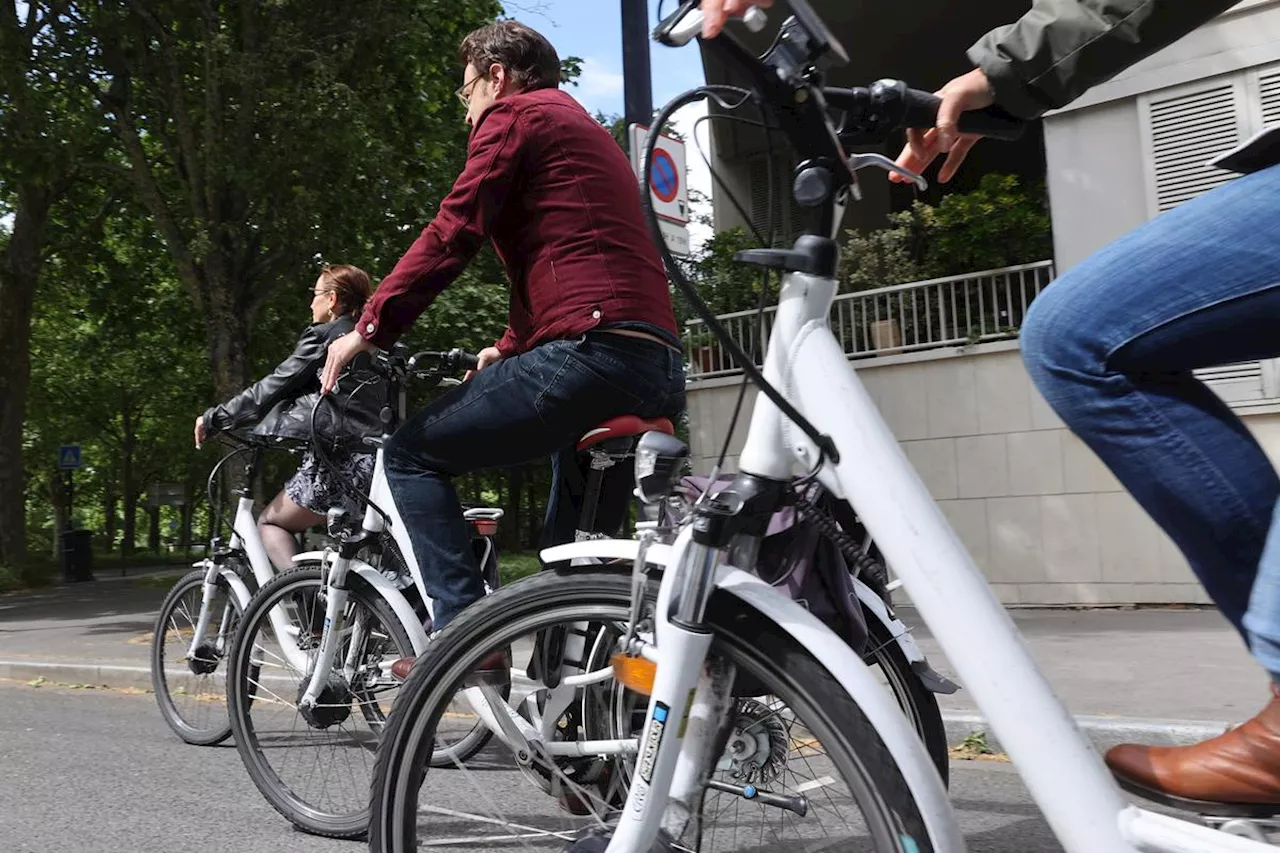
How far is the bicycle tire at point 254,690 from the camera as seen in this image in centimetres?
348

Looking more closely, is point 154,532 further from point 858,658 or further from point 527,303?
point 858,658

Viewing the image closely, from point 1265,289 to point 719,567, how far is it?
769mm

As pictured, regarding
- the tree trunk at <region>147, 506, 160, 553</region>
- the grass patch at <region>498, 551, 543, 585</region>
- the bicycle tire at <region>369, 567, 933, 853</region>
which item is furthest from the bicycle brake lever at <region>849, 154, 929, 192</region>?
the tree trunk at <region>147, 506, 160, 553</region>

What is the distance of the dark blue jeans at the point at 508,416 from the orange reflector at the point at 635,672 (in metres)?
1.01

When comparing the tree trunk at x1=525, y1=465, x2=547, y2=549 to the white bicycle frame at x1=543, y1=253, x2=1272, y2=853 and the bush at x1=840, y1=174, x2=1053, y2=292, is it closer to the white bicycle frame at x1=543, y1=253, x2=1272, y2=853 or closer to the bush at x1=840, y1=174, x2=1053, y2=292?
the bush at x1=840, y1=174, x2=1053, y2=292

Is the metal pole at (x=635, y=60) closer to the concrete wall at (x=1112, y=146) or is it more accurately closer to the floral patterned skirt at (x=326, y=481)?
the floral patterned skirt at (x=326, y=481)

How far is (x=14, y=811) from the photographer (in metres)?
3.95

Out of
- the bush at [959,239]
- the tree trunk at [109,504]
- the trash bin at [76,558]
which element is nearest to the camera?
the bush at [959,239]

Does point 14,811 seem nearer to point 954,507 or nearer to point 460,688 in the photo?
point 460,688

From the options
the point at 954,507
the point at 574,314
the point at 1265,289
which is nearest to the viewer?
the point at 1265,289

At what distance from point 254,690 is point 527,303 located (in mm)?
1600

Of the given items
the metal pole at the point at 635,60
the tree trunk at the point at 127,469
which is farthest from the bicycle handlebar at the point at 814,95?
the tree trunk at the point at 127,469

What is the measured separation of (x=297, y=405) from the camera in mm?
4520

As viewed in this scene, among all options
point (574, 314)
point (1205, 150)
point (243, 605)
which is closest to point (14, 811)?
point (243, 605)
